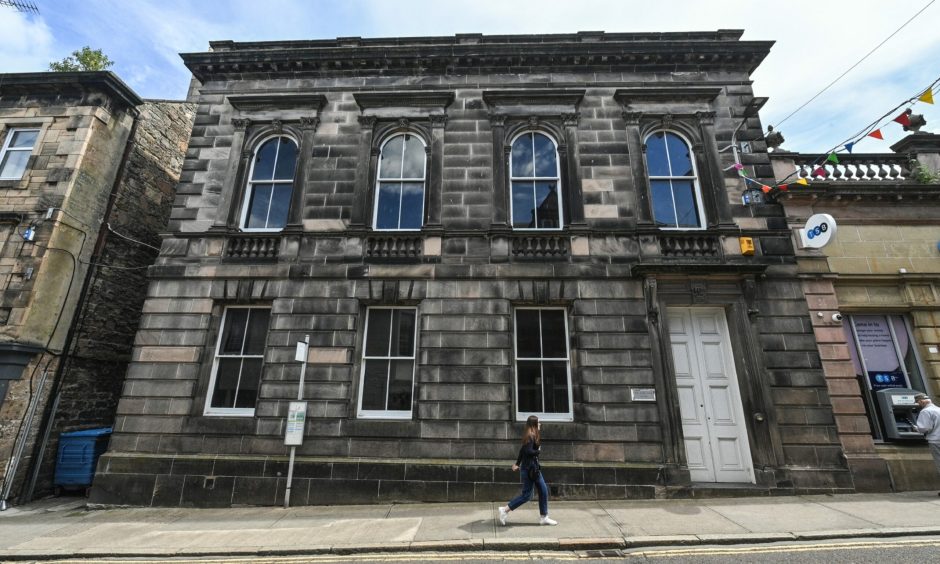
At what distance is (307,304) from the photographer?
9117 millimetres

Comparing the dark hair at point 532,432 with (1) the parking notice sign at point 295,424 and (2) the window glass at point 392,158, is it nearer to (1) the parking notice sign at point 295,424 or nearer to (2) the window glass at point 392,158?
(1) the parking notice sign at point 295,424

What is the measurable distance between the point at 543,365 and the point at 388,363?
3.37 meters

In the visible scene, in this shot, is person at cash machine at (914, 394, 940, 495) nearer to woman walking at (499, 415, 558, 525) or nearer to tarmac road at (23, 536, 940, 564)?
tarmac road at (23, 536, 940, 564)

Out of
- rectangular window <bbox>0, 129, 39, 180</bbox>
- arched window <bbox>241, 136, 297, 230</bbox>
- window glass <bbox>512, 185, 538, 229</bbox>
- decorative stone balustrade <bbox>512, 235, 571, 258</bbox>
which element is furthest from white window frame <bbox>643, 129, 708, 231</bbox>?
rectangular window <bbox>0, 129, 39, 180</bbox>

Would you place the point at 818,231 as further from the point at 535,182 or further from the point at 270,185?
the point at 270,185

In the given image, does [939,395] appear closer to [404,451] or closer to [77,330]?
[404,451]

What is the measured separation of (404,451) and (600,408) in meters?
→ 4.06

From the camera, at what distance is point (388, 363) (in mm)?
8883

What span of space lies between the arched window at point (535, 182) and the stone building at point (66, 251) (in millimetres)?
10525

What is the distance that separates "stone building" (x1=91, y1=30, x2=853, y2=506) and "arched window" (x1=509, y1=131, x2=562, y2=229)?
6cm

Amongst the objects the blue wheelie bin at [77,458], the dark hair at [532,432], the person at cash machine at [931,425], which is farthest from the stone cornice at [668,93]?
the blue wheelie bin at [77,458]

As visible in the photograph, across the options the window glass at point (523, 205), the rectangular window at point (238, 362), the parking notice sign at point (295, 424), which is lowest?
the parking notice sign at point (295, 424)

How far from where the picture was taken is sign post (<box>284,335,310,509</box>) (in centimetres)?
787

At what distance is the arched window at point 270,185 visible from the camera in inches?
398
